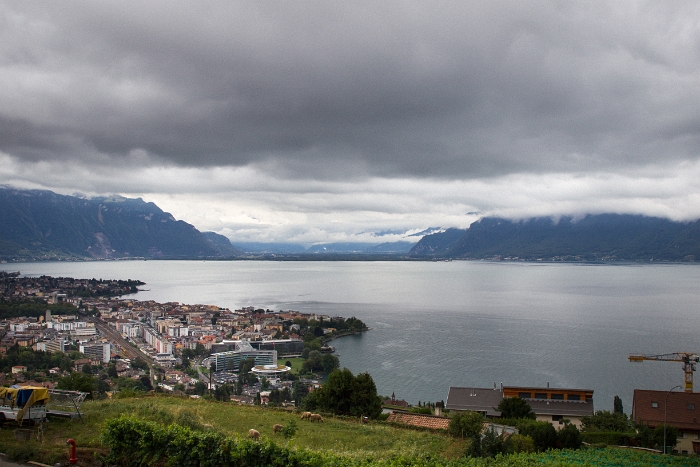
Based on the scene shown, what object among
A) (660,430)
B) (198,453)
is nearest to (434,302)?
(660,430)

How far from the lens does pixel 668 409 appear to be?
17516 millimetres

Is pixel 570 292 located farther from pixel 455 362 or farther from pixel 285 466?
pixel 285 466

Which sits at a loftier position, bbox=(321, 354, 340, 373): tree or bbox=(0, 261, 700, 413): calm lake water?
bbox=(0, 261, 700, 413): calm lake water

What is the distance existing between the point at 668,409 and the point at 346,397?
1100 centimetres

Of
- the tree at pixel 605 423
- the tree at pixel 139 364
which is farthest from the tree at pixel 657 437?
the tree at pixel 139 364

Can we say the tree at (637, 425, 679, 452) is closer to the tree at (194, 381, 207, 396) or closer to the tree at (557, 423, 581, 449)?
the tree at (557, 423, 581, 449)

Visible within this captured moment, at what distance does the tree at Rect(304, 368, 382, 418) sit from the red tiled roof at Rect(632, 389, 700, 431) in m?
9.34

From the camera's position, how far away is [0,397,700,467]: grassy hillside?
611 centimetres

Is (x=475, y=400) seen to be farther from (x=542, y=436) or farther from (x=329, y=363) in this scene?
(x=329, y=363)

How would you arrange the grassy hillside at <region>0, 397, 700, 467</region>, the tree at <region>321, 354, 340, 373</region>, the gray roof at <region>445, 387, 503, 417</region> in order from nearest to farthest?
the grassy hillside at <region>0, 397, 700, 467</region>
the gray roof at <region>445, 387, 503, 417</region>
the tree at <region>321, 354, 340, 373</region>

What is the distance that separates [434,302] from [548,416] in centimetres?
4684

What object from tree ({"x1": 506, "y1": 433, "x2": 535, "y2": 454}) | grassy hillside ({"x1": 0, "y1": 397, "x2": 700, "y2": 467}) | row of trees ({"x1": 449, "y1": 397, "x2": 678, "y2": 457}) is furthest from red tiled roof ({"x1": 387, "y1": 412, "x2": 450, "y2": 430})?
tree ({"x1": 506, "y1": 433, "x2": 535, "y2": 454})

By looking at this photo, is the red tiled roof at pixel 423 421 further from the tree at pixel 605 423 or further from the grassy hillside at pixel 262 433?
the tree at pixel 605 423

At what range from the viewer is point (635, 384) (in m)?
27.4
